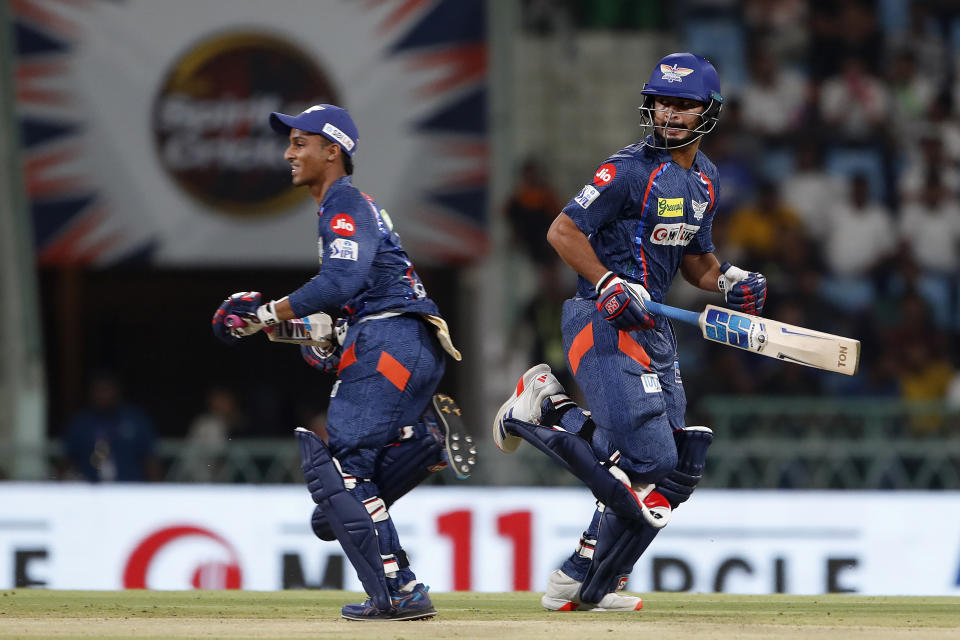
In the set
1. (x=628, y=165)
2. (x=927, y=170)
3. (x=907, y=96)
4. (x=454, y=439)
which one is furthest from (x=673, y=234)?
(x=907, y=96)

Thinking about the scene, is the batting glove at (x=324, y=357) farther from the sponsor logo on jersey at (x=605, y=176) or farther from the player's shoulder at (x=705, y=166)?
the player's shoulder at (x=705, y=166)

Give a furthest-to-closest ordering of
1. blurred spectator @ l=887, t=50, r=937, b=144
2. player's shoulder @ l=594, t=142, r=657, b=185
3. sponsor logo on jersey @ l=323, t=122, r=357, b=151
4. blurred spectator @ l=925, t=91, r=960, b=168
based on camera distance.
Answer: blurred spectator @ l=887, t=50, r=937, b=144
blurred spectator @ l=925, t=91, r=960, b=168
player's shoulder @ l=594, t=142, r=657, b=185
sponsor logo on jersey @ l=323, t=122, r=357, b=151

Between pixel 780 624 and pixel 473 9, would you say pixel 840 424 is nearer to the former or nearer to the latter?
pixel 473 9

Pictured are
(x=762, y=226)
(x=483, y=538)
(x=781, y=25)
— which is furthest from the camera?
(x=781, y=25)

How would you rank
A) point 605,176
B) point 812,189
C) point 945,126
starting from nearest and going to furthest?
point 605,176 < point 812,189 < point 945,126

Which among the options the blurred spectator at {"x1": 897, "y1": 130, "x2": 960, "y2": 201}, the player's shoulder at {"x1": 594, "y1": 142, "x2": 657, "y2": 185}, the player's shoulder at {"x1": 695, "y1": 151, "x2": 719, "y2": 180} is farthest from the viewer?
the blurred spectator at {"x1": 897, "y1": 130, "x2": 960, "y2": 201}

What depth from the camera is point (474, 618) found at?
653 cm

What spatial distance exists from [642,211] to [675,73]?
0.57 m

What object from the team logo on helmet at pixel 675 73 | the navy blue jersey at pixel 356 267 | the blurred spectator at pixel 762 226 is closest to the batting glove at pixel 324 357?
the navy blue jersey at pixel 356 267

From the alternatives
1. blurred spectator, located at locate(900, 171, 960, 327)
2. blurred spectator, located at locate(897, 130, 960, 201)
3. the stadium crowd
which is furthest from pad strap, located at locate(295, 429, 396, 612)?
blurred spectator, located at locate(897, 130, 960, 201)

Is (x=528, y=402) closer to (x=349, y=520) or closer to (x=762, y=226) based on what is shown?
(x=349, y=520)

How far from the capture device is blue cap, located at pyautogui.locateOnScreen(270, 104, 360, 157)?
6457mm

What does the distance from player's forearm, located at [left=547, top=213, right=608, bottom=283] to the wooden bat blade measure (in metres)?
0.48

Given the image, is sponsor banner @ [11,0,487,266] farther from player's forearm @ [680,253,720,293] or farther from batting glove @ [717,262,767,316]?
batting glove @ [717,262,767,316]
